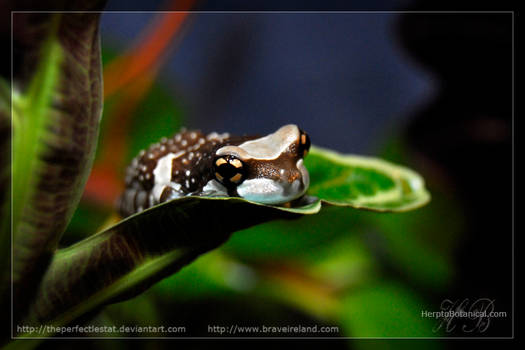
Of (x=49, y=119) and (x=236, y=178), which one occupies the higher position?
(x=49, y=119)

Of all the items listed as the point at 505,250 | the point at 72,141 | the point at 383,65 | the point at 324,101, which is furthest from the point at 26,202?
the point at 383,65

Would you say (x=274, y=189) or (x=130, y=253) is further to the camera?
(x=274, y=189)

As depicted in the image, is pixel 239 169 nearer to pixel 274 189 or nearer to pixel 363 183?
pixel 274 189

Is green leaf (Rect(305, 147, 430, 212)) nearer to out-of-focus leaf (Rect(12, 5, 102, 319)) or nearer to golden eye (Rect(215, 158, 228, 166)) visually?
golden eye (Rect(215, 158, 228, 166))

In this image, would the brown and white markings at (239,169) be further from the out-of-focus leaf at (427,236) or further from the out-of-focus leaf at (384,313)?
the out-of-focus leaf at (427,236)

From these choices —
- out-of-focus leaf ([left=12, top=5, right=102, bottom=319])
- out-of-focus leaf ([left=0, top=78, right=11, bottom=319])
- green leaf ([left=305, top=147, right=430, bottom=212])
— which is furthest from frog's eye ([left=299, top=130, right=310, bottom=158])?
out-of-focus leaf ([left=0, top=78, right=11, bottom=319])

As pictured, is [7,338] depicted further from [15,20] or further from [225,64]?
[225,64]

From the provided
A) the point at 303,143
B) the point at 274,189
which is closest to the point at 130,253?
the point at 274,189
